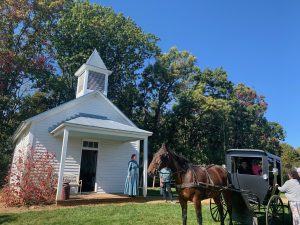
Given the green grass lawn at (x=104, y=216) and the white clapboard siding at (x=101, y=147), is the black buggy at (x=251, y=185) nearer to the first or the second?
the green grass lawn at (x=104, y=216)

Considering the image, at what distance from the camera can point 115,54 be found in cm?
3186

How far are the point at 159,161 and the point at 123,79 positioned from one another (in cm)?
2592

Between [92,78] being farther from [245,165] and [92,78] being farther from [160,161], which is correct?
[160,161]

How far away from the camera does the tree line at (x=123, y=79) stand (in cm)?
2614

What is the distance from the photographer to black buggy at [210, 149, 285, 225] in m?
8.02

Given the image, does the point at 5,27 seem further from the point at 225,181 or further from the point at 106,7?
the point at 225,181

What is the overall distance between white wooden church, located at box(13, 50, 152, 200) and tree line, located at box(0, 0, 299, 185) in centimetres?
1079

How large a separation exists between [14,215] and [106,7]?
2822 cm

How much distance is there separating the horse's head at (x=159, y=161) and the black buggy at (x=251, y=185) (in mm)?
2229

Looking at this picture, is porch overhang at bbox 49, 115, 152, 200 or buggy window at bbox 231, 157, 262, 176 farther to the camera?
porch overhang at bbox 49, 115, 152, 200

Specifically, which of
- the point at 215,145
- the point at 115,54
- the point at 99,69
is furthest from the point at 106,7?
the point at 215,145

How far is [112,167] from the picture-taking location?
1675 cm

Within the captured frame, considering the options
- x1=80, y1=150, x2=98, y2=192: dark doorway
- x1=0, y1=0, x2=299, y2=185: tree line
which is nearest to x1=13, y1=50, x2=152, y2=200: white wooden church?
x1=80, y1=150, x2=98, y2=192: dark doorway

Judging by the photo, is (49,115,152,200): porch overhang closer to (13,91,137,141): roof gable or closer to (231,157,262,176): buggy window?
(13,91,137,141): roof gable
